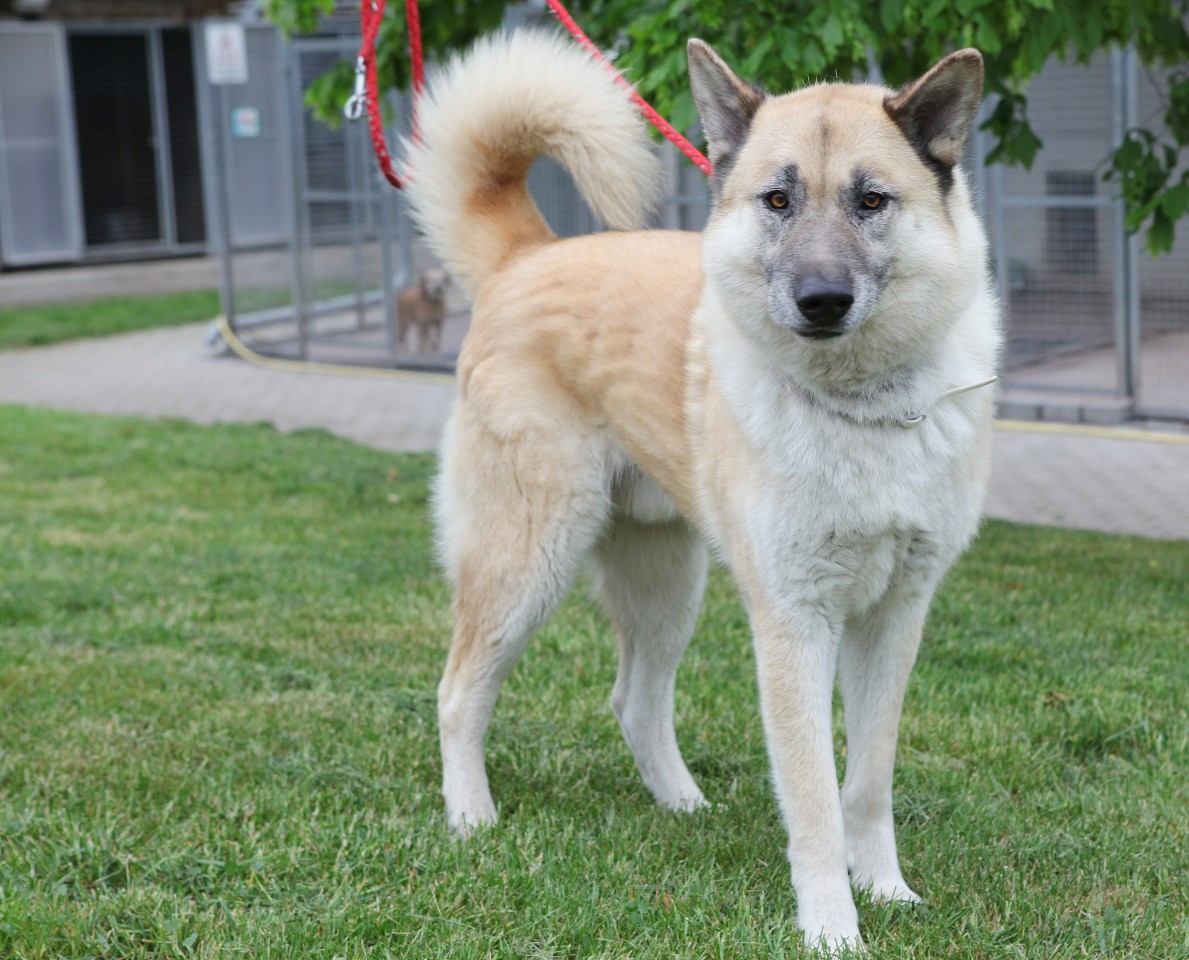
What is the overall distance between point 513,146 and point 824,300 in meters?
1.42

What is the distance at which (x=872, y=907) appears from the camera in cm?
305

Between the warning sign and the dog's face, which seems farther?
the warning sign

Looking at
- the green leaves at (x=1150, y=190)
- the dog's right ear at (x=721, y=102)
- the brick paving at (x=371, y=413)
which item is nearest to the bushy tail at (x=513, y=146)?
the dog's right ear at (x=721, y=102)

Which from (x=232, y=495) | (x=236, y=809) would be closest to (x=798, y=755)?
(x=236, y=809)

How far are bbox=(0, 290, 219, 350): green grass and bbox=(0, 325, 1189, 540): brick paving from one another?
0.30 metres

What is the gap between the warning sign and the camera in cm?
1236

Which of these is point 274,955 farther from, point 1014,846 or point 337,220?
point 337,220

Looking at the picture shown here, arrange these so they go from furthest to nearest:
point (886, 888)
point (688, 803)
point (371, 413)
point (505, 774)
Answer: point (371, 413) < point (505, 774) < point (688, 803) < point (886, 888)

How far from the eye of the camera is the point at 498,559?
3564mm

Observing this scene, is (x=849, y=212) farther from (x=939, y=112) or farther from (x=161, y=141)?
(x=161, y=141)

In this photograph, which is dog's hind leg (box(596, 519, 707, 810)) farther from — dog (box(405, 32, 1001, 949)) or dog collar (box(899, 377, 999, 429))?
dog collar (box(899, 377, 999, 429))

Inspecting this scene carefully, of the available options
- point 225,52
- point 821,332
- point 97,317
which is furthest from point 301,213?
point 821,332

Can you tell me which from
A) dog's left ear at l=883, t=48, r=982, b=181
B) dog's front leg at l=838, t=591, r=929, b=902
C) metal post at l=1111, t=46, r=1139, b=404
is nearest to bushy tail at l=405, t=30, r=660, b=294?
dog's left ear at l=883, t=48, r=982, b=181

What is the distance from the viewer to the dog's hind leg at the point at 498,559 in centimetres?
349
